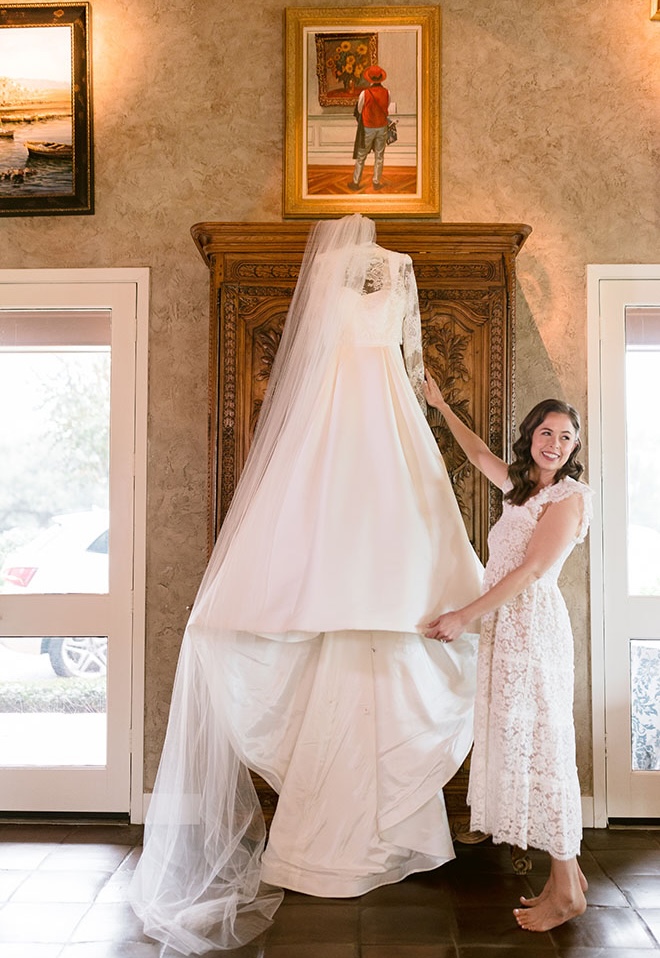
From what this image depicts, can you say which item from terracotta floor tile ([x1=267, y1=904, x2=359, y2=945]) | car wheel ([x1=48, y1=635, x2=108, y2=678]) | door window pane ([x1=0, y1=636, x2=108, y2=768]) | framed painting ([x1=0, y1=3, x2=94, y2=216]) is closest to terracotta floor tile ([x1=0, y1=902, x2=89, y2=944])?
terracotta floor tile ([x1=267, y1=904, x2=359, y2=945])

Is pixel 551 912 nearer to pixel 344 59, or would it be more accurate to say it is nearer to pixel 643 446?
pixel 643 446

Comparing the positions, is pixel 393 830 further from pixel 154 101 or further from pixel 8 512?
pixel 154 101

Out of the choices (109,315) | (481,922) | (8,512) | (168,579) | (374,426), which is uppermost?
(109,315)

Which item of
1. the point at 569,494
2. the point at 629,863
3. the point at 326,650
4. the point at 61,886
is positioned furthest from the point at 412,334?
the point at 61,886

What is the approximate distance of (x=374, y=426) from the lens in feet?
9.71

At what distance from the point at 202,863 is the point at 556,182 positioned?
3.05m

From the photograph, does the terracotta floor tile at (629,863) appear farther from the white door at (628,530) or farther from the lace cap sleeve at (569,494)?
the lace cap sleeve at (569,494)

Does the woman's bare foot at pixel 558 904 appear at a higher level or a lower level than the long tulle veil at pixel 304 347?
lower

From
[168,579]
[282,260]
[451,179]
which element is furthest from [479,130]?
[168,579]

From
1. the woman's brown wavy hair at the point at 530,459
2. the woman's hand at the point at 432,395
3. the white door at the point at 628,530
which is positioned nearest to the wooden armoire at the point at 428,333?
the woman's hand at the point at 432,395

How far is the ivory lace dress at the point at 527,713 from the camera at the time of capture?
263 centimetres

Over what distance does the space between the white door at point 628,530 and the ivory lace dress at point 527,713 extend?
0.97 metres

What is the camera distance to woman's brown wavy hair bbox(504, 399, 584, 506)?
111 inches

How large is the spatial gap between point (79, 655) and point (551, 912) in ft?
6.99
